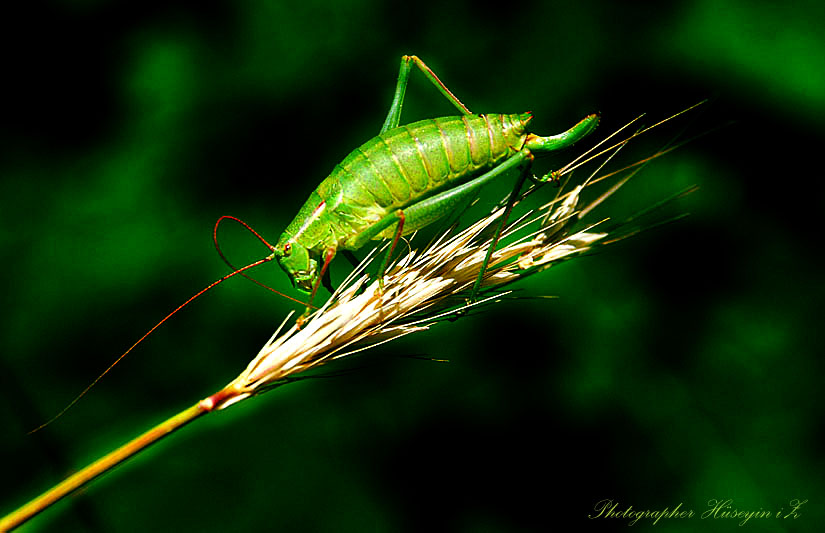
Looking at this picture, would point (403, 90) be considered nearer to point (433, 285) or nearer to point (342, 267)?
point (342, 267)

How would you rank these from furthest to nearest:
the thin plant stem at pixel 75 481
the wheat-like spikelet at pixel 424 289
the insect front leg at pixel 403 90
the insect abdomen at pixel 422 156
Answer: the insect front leg at pixel 403 90
the insect abdomen at pixel 422 156
the wheat-like spikelet at pixel 424 289
the thin plant stem at pixel 75 481

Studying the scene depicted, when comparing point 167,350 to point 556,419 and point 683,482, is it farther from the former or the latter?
point 683,482

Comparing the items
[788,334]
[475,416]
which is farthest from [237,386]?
[788,334]

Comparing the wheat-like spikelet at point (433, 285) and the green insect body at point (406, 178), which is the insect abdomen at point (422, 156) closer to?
the green insect body at point (406, 178)

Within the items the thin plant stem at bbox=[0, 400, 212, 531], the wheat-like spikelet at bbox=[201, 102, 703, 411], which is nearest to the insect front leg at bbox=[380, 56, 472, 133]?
the wheat-like spikelet at bbox=[201, 102, 703, 411]

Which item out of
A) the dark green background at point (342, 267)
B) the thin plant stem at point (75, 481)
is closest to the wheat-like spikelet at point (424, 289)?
the thin plant stem at point (75, 481)

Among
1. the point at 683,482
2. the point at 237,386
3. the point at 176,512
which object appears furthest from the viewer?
the point at 683,482

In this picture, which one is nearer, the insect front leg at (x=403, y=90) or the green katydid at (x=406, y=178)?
the green katydid at (x=406, y=178)
